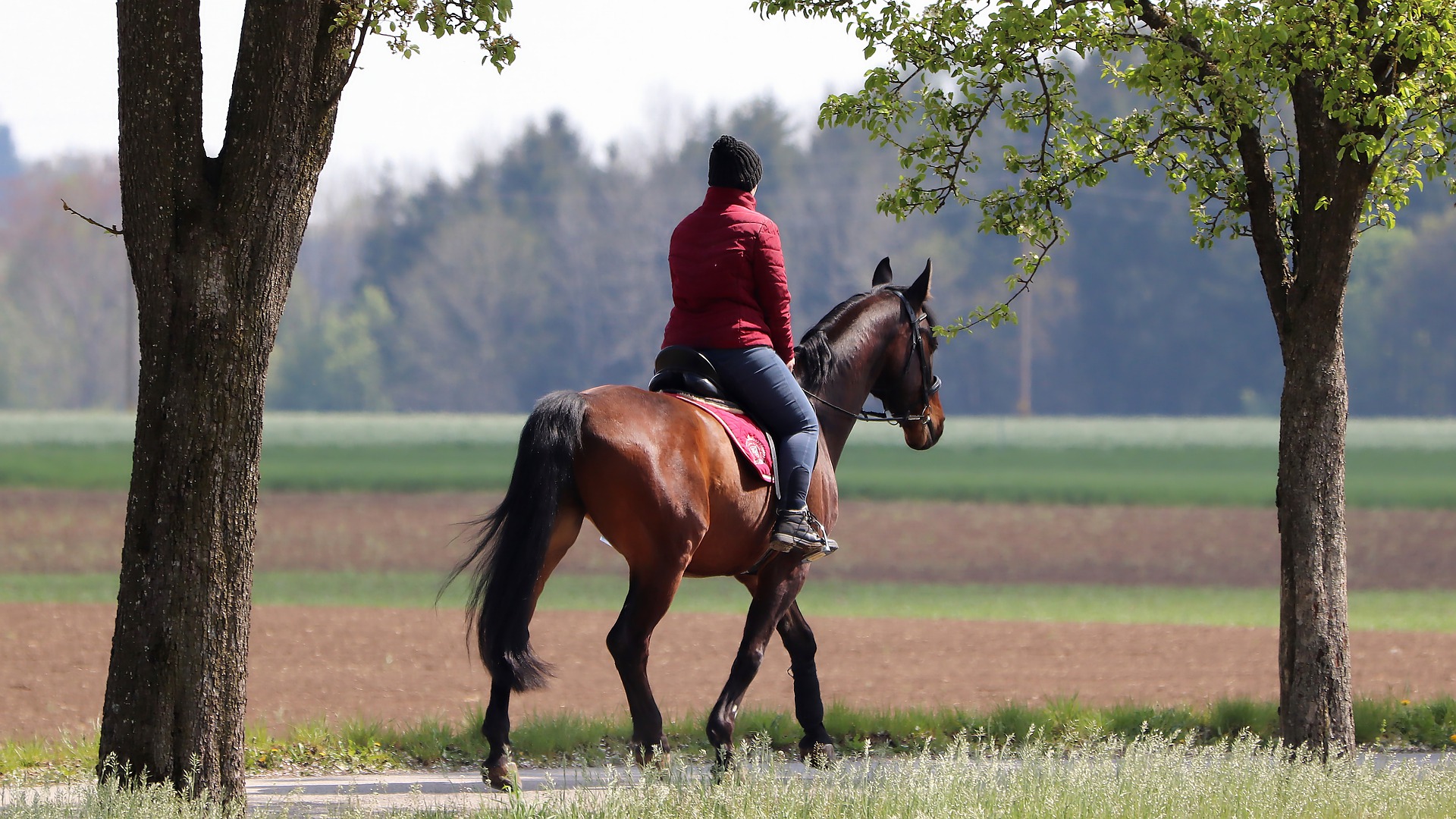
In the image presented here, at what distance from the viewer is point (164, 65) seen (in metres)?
5.68

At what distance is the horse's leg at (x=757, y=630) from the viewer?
694cm

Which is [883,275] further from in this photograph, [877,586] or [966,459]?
[966,459]

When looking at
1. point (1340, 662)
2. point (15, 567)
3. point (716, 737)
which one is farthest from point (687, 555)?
point (15, 567)

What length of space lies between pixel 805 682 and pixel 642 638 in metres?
1.60

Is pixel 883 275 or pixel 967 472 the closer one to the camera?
pixel 883 275

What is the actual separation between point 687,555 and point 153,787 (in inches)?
91.0

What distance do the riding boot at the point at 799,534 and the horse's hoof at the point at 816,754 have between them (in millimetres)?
1032

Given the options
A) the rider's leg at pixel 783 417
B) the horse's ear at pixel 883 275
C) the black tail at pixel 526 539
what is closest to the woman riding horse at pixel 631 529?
the black tail at pixel 526 539

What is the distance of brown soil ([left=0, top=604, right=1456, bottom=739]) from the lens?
11.5 m

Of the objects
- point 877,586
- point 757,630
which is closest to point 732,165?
point 757,630

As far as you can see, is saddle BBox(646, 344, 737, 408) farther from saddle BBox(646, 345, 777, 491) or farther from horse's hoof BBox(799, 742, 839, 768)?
horse's hoof BBox(799, 742, 839, 768)

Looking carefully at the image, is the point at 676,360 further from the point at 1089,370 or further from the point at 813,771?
the point at 1089,370

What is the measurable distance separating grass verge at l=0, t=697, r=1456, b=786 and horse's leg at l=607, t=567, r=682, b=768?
148 centimetres

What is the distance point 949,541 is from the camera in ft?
95.0
